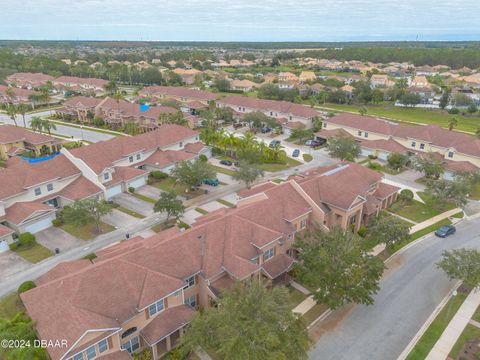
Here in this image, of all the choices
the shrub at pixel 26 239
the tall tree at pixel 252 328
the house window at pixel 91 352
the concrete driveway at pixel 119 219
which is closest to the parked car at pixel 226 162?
the concrete driveway at pixel 119 219

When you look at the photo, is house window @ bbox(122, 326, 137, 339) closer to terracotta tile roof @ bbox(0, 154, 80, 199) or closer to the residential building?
terracotta tile roof @ bbox(0, 154, 80, 199)

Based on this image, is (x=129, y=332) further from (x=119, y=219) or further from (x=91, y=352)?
(x=119, y=219)

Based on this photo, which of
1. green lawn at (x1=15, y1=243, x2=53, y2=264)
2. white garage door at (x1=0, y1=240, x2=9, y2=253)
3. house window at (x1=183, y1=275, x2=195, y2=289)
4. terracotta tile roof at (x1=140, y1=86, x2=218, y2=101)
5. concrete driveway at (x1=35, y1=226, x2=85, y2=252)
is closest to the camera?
house window at (x1=183, y1=275, x2=195, y2=289)

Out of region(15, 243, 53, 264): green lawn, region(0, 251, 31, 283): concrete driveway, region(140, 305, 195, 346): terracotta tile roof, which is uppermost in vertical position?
region(140, 305, 195, 346): terracotta tile roof

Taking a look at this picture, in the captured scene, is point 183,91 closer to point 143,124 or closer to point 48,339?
point 143,124

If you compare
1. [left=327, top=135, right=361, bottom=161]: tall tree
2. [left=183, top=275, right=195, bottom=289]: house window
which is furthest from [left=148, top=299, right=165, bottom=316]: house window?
[left=327, top=135, right=361, bottom=161]: tall tree

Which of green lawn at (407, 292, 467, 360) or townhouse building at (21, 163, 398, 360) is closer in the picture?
townhouse building at (21, 163, 398, 360)

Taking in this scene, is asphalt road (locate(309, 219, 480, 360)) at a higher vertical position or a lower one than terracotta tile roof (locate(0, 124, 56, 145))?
lower
